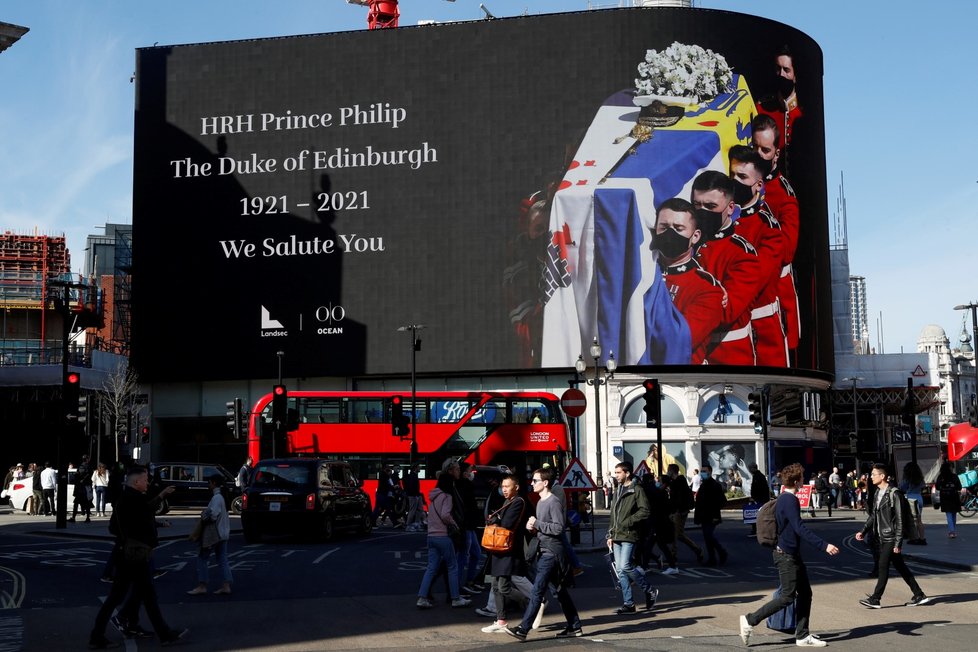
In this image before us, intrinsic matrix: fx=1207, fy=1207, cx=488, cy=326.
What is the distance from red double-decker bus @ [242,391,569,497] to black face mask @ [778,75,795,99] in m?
30.0

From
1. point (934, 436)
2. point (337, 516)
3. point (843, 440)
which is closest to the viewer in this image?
point (337, 516)

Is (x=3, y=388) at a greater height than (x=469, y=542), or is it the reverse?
(x=3, y=388)

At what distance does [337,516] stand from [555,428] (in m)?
14.5

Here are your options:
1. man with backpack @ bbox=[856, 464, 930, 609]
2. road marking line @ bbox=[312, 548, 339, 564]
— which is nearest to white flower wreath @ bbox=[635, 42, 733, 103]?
road marking line @ bbox=[312, 548, 339, 564]

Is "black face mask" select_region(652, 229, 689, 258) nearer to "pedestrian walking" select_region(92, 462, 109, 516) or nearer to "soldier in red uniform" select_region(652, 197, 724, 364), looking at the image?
"soldier in red uniform" select_region(652, 197, 724, 364)

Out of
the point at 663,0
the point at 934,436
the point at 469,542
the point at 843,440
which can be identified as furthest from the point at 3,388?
the point at 934,436

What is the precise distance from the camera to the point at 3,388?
66.9 m

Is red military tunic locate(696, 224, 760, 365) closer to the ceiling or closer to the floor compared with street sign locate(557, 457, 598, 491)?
closer to the ceiling

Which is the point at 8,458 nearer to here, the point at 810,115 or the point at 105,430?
the point at 105,430

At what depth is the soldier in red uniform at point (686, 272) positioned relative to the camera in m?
61.5

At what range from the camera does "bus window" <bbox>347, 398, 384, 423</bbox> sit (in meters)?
43.1

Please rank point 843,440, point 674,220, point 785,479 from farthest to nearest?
point 843,440, point 674,220, point 785,479

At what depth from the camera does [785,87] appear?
6531 cm

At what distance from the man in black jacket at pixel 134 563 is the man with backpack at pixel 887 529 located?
913cm
